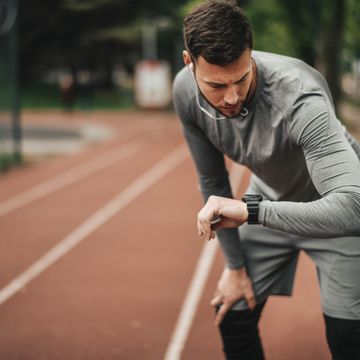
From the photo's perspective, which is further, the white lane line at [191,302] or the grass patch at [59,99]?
the grass patch at [59,99]

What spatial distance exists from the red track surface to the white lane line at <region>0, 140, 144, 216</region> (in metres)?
0.21

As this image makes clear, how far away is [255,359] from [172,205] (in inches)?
A: 245

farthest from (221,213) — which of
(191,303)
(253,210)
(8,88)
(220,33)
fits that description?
(8,88)

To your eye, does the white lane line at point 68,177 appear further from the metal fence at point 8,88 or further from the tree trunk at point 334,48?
the tree trunk at point 334,48

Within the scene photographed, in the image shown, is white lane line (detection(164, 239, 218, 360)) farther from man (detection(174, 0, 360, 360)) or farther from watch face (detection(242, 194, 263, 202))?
watch face (detection(242, 194, 263, 202))

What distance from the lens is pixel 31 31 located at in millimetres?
37844

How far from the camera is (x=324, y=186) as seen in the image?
2.16m

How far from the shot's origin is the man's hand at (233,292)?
2863 mm

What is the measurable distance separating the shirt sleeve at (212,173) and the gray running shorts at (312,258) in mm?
72

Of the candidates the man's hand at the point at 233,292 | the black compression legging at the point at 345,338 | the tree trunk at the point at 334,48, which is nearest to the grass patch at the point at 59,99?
the tree trunk at the point at 334,48

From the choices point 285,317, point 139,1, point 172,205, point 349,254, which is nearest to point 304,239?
point 349,254

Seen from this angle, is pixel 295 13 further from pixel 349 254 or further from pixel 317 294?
pixel 349 254

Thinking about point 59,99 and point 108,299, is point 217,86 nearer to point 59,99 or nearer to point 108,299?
point 108,299

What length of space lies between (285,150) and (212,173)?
1.68ft
